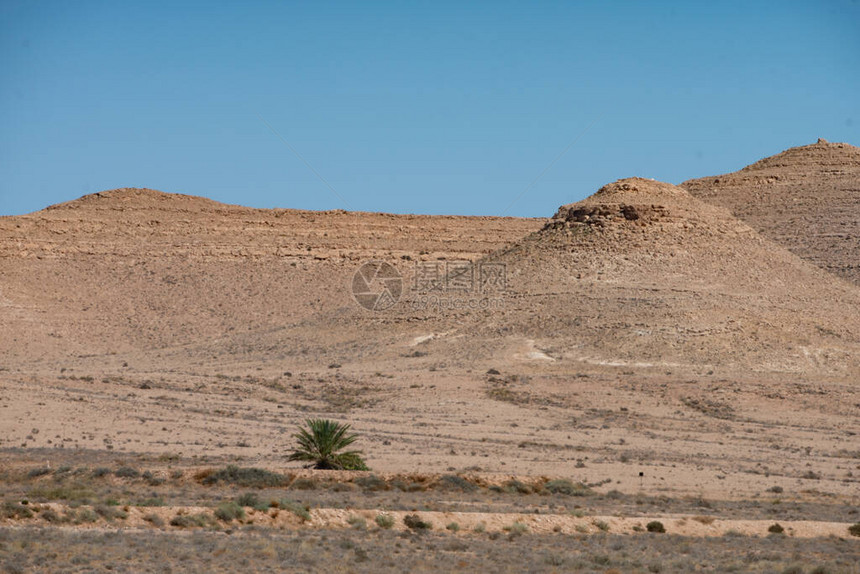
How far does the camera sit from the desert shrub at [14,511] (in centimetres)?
1402

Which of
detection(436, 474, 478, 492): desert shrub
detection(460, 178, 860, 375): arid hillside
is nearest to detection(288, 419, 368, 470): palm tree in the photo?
detection(436, 474, 478, 492): desert shrub

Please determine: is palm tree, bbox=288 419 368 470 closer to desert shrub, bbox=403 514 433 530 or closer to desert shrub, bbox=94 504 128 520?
desert shrub, bbox=403 514 433 530

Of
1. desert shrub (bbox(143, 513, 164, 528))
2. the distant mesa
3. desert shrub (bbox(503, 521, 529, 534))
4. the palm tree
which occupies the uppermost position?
the distant mesa

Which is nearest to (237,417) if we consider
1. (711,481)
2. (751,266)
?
(711,481)

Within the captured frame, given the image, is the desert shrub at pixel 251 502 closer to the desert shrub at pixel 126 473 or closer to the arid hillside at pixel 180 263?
the desert shrub at pixel 126 473

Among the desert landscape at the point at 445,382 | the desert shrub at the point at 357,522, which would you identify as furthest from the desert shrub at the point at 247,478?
the desert shrub at the point at 357,522

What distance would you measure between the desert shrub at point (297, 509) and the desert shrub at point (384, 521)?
95 centimetres

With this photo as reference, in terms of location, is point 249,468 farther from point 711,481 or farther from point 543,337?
point 543,337

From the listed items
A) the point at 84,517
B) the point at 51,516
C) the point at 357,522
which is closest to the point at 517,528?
the point at 357,522

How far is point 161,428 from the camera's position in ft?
86.0

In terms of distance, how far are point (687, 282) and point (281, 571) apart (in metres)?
32.5

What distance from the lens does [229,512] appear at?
14.9 metres

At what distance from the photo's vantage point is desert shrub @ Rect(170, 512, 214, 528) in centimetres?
1447

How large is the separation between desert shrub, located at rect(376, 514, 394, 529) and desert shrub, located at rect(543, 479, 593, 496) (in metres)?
4.61
